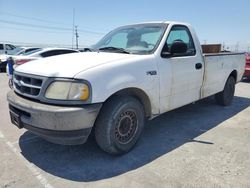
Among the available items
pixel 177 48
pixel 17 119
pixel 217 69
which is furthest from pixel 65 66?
pixel 217 69

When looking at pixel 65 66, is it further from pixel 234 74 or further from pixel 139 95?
pixel 234 74

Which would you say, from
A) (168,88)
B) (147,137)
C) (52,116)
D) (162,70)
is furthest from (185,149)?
(52,116)

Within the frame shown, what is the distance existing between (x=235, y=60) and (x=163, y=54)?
10.9ft

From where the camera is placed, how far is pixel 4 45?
771 inches

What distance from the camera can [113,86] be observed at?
3039 millimetres

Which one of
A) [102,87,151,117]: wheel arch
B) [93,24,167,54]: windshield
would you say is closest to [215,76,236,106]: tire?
[93,24,167,54]: windshield

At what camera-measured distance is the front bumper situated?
2.77 meters

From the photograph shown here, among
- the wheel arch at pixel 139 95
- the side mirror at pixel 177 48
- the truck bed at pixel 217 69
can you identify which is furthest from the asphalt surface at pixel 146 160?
the side mirror at pixel 177 48

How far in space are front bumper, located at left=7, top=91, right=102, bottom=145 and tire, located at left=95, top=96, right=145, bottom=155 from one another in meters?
0.22

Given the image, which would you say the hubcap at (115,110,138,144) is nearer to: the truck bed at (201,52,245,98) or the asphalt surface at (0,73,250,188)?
the asphalt surface at (0,73,250,188)

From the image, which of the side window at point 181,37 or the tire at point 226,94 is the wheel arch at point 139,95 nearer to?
the side window at point 181,37

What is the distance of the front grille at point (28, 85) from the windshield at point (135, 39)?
1.47 m

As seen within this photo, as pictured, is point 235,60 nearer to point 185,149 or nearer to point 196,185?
point 185,149

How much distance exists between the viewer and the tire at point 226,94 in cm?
623
